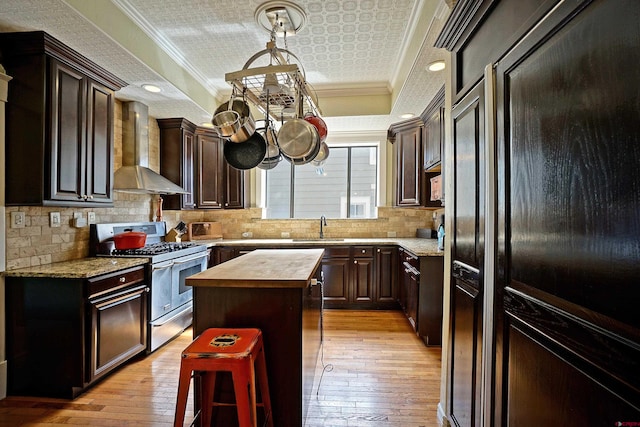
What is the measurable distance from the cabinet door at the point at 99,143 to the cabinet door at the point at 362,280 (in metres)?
2.75

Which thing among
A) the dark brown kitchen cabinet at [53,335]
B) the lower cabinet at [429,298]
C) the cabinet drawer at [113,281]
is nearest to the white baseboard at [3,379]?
the dark brown kitchen cabinet at [53,335]

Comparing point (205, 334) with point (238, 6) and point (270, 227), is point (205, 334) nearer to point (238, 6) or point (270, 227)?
point (238, 6)

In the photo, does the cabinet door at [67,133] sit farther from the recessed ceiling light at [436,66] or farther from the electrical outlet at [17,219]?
the recessed ceiling light at [436,66]

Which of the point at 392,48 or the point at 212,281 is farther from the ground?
the point at 392,48

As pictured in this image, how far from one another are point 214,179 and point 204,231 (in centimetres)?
76

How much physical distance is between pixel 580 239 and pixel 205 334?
155 centimetres

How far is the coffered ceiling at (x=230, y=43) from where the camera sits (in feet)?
6.69

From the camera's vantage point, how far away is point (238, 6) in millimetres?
2357

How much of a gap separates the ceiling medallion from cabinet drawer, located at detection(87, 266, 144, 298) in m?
2.22

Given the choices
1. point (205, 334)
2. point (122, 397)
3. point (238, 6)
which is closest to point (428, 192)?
point (238, 6)

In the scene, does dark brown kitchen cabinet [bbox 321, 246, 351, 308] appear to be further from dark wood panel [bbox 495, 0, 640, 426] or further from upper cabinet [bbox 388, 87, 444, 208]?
dark wood panel [bbox 495, 0, 640, 426]

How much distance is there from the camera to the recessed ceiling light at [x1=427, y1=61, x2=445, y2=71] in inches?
96.0

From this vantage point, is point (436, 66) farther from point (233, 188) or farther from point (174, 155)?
point (174, 155)

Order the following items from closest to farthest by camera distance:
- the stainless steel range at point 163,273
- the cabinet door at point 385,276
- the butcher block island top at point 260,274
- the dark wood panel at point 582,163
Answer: the dark wood panel at point 582,163 < the butcher block island top at point 260,274 < the stainless steel range at point 163,273 < the cabinet door at point 385,276
